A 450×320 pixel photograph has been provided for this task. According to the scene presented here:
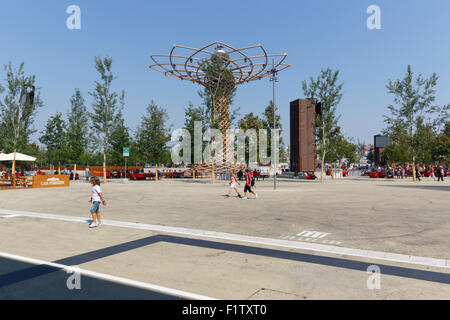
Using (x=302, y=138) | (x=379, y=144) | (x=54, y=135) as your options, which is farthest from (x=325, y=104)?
(x=379, y=144)

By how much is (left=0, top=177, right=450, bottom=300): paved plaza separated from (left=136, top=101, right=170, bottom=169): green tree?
26630 millimetres

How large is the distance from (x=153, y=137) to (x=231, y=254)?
3356cm

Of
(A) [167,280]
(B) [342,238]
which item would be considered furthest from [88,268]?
(B) [342,238]

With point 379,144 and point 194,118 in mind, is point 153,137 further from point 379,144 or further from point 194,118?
point 379,144

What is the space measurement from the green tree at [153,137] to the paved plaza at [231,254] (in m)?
26.6

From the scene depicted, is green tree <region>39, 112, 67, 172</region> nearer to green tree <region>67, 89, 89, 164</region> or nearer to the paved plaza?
green tree <region>67, 89, 89, 164</region>

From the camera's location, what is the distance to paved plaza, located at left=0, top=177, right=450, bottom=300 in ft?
14.9

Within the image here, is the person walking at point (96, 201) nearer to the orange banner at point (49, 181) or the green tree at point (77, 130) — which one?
the orange banner at point (49, 181)

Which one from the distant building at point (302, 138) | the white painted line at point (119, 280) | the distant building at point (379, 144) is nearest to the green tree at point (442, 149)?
the distant building at point (302, 138)

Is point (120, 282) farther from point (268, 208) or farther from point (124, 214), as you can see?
point (268, 208)

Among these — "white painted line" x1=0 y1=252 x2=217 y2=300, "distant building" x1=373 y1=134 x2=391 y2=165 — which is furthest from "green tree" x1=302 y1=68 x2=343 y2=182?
"distant building" x1=373 y1=134 x2=391 y2=165

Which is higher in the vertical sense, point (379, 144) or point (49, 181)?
point (379, 144)

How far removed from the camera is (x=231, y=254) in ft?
21.0
